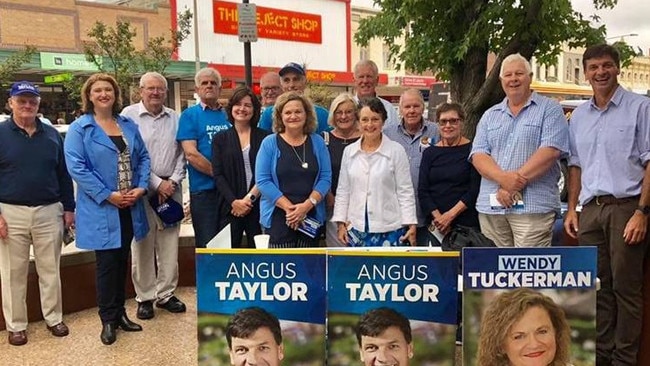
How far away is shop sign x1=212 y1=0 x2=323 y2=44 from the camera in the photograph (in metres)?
29.5

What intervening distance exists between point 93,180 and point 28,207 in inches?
22.3

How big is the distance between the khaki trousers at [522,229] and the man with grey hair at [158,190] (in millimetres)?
2412

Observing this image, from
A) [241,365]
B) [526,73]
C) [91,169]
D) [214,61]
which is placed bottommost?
[241,365]

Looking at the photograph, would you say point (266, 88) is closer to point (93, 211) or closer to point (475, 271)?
point (93, 211)

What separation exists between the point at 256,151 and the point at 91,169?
1.11 metres

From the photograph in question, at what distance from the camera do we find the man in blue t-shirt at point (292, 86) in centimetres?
457

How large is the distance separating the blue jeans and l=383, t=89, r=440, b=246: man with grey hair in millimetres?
1379

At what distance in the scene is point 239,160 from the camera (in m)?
4.07

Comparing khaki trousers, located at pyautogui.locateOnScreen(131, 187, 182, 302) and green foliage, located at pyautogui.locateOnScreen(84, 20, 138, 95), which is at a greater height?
green foliage, located at pyautogui.locateOnScreen(84, 20, 138, 95)

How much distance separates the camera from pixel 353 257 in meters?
2.38

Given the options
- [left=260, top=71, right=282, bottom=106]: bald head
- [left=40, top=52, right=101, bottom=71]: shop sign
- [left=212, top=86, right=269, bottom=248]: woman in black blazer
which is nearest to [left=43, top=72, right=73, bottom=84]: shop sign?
[left=40, top=52, right=101, bottom=71]: shop sign

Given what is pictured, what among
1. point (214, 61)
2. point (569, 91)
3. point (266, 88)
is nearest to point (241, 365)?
point (266, 88)

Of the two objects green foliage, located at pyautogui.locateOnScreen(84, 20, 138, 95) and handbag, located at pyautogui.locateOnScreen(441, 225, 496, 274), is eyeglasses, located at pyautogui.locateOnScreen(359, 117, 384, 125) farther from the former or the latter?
green foliage, located at pyautogui.locateOnScreen(84, 20, 138, 95)

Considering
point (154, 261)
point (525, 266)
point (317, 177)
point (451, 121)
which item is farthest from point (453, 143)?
point (154, 261)
